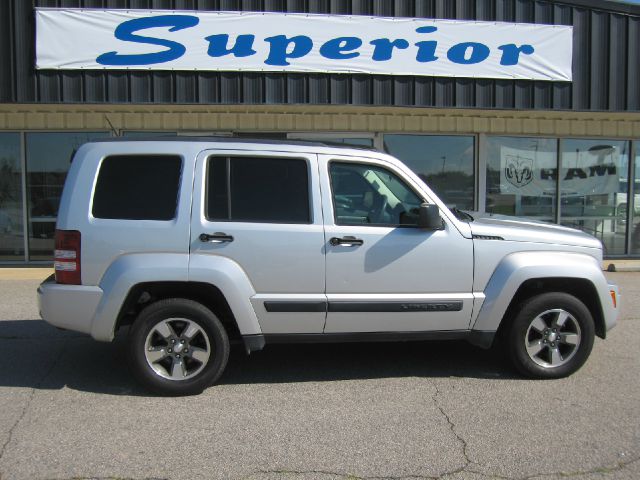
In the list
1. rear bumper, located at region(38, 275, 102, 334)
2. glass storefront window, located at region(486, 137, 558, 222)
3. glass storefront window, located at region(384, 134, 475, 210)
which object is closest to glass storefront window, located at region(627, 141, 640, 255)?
glass storefront window, located at region(486, 137, 558, 222)

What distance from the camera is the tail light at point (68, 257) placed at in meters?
4.29

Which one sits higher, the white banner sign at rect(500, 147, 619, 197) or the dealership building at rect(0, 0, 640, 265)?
the dealership building at rect(0, 0, 640, 265)

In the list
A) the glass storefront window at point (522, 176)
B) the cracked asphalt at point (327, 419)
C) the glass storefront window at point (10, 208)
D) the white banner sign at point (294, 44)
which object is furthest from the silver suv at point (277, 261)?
the glass storefront window at point (10, 208)

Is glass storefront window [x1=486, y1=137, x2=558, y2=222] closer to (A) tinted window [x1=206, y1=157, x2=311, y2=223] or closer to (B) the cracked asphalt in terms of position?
(B) the cracked asphalt

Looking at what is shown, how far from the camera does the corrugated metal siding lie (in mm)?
8633

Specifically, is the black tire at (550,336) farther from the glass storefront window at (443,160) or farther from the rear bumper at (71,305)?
the glass storefront window at (443,160)

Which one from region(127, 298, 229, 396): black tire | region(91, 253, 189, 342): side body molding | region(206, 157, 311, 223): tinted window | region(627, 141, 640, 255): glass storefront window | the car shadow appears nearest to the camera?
region(91, 253, 189, 342): side body molding

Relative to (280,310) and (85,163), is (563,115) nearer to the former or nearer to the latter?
(280,310)

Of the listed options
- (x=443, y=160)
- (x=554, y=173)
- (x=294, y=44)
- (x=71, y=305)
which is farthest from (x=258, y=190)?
(x=554, y=173)

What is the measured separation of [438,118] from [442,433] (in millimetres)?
7890

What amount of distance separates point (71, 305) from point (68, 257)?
37 centimetres

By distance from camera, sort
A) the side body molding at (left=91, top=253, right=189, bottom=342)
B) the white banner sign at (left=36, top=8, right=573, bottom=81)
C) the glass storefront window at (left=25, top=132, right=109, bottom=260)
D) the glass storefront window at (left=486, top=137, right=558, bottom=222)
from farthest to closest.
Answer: the glass storefront window at (left=486, top=137, right=558, bottom=222)
the glass storefront window at (left=25, top=132, right=109, bottom=260)
the white banner sign at (left=36, top=8, right=573, bottom=81)
the side body molding at (left=91, top=253, right=189, bottom=342)

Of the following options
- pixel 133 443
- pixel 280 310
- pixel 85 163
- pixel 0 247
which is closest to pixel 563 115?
pixel 280 310

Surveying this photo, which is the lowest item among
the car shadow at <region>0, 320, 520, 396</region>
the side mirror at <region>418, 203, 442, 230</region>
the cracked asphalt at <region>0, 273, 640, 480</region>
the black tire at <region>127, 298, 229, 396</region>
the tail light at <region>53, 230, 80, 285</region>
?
the cracked asphalt at <region>0, 273, 640, 480</region>
